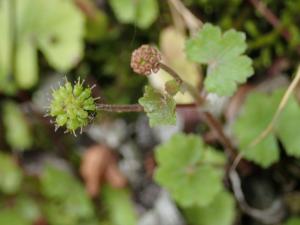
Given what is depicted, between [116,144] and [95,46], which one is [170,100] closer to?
[116,144]

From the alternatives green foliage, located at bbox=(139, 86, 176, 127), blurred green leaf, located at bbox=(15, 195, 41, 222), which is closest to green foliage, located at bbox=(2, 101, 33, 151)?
blurred green leaf, located at bbox=(15, 195, 41, 222)

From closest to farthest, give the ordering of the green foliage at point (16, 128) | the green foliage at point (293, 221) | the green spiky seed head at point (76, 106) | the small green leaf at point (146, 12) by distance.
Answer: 1. the green spiky seed head at point (76, 106)
2. the green foliage at point (293, 221)
3. the small green leaf at point (146, 12)
4. the green foliage at point (16, 128)

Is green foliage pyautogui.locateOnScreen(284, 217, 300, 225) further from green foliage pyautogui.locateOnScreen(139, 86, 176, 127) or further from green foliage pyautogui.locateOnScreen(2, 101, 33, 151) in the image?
green foliage pyautogui.locateOnScreen(2, 101, 33, 151)

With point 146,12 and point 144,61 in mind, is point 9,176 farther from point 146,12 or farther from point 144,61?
point 144,61

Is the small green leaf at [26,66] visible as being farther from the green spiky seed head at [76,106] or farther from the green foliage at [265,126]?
the green spiky seed head at [76,106]

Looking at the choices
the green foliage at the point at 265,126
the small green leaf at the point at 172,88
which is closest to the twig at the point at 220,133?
the green foliage at the point at 265,126

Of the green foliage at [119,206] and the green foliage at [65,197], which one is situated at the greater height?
the green foliage at [65,197]

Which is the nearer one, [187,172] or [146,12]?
[187,172]

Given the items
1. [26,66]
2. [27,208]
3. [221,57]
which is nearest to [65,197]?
[27,208]
